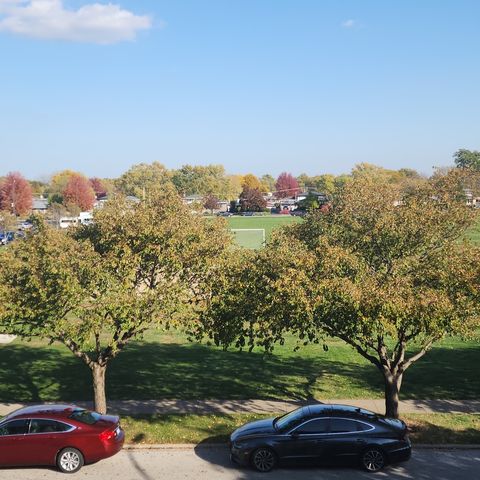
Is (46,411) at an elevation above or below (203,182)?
below

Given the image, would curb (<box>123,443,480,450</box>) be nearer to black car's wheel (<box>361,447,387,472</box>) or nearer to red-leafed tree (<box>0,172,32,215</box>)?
black car's wheel (<box>361,447,387,472</box>)

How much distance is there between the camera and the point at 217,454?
39.5ft

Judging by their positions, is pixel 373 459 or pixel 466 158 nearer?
pixel 373 459

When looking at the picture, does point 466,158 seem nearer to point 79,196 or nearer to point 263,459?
point 79,196

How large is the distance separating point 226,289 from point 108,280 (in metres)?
2.69

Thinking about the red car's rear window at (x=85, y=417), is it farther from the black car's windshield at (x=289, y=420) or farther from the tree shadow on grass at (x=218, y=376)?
the tree shadow on grass at (x=218, y=376)

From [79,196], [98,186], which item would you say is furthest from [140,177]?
[79,196]

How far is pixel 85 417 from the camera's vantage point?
11750mm

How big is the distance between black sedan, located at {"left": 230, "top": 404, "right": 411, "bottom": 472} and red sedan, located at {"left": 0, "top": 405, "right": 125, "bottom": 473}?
2698 mm

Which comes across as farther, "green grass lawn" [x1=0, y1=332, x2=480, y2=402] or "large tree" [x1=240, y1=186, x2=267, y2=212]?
"large tree" [x1=240, y1=186, x2=267, y2=212]

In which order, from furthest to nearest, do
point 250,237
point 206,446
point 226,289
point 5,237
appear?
point 250,237
point 5,237
point 226,289
point 206,446

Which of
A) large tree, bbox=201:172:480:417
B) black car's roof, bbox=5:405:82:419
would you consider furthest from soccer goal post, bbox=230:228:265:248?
black car's roof, bbox=5:405:82:419

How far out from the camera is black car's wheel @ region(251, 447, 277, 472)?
36.2 ft

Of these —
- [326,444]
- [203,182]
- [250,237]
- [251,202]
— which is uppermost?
[203,182]
